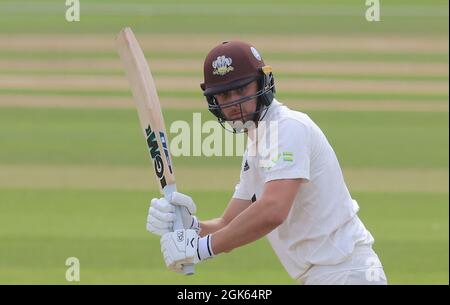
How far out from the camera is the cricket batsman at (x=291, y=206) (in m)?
4.26

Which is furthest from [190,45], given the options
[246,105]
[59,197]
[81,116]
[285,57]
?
[246,105]

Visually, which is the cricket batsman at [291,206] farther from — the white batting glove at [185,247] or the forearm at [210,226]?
the forearm at [210,226]

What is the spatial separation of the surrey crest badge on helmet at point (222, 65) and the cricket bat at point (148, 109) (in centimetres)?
41

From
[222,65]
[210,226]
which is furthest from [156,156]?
[222,65]

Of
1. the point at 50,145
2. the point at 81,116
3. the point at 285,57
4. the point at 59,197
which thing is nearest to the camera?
the point at 59,197

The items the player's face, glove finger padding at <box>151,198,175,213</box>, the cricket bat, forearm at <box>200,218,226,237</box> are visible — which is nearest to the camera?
the player's face

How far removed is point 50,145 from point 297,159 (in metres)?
8.38

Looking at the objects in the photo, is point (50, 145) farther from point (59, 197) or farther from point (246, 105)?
point (246, 105)

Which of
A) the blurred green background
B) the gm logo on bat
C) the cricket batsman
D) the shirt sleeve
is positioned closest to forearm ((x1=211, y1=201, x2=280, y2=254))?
the cricket batsman

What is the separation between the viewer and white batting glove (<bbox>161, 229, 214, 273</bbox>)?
14.1 feet

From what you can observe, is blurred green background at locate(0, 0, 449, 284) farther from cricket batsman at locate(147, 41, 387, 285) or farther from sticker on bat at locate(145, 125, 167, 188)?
cricket batsman at locate(147, 41, 387, 285)

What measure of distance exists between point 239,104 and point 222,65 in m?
0.18

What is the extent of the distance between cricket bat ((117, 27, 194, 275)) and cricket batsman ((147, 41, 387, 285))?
0.61ft

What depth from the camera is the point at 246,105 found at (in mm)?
4391
